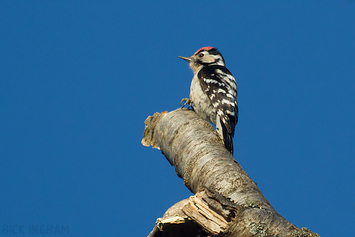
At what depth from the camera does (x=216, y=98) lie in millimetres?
6023

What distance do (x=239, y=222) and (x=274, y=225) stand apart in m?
0.26

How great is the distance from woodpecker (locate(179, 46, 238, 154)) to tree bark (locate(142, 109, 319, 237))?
56cm

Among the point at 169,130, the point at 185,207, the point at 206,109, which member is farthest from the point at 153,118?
the point at 185,207

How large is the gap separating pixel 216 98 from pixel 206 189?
303 cm

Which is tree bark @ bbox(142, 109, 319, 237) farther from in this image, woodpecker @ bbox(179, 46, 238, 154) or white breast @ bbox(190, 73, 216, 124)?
white breast @ bbox(190, 73, 216, 124)

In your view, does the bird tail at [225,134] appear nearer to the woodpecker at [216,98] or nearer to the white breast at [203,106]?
the woodpecker at [216,98]

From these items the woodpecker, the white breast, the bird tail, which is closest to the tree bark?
the bird tail

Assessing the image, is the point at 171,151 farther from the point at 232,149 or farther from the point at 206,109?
the point at 206,109

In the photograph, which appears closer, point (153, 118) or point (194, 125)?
point (194, 125)

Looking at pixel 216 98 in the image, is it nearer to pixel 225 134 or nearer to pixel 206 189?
pixel 225 134

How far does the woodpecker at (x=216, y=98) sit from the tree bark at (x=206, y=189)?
1.85ft

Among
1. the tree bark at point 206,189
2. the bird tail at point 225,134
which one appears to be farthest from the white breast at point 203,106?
the tree bark at point 206,189

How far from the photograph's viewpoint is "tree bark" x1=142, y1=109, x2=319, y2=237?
3.11 meters

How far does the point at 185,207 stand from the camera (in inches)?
127
